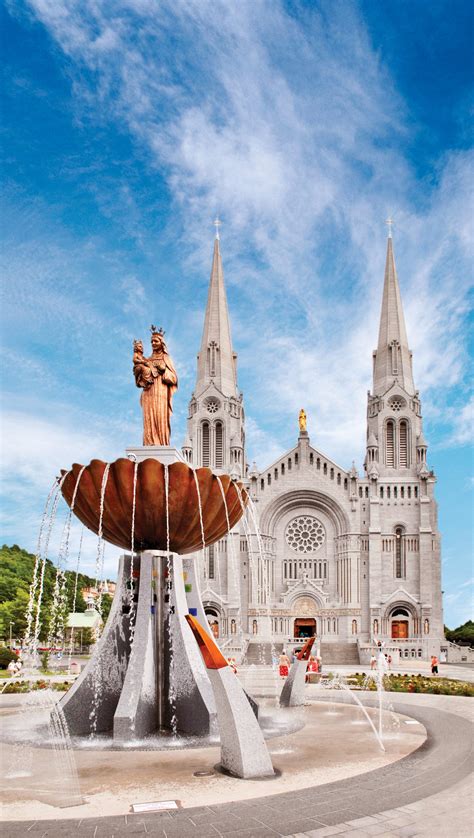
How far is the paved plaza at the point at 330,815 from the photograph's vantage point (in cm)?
700

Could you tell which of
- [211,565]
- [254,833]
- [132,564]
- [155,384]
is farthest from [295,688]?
[211,565]

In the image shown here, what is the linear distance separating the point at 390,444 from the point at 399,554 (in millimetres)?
8460

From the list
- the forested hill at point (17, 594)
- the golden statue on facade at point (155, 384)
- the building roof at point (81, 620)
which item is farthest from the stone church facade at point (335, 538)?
the golden statue on facade at point (155, 384)

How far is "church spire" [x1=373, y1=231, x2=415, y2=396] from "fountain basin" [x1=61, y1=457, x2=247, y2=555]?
4648cm

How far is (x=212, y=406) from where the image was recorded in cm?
5975

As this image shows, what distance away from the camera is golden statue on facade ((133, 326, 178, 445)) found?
14.7 m

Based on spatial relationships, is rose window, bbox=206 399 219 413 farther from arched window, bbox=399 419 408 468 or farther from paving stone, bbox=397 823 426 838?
paving stone, bbox=397 823 426 838

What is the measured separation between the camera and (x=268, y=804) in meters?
7.91

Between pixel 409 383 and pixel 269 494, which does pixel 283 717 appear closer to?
pixel 269 494

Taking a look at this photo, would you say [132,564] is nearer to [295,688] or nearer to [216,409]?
[295,688]

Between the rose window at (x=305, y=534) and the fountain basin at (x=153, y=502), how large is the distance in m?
44.2

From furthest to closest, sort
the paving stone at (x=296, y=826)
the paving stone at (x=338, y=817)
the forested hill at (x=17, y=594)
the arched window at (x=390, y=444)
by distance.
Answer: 1. the arched window at (x=390, y=444)
2. the forested hill at (x=17, y=594)
3. the paving stone at (x=338, y=817)
4. the paving stone at (x=296, y=826)

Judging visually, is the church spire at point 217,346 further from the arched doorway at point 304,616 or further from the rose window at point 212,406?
the arched doorway at point 304,616

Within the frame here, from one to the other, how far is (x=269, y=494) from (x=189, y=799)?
49318 millimetres
